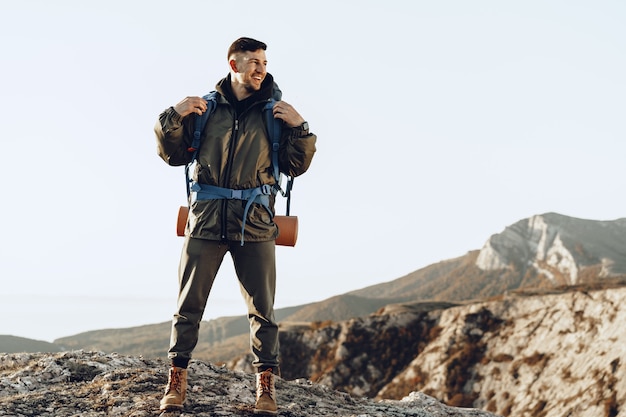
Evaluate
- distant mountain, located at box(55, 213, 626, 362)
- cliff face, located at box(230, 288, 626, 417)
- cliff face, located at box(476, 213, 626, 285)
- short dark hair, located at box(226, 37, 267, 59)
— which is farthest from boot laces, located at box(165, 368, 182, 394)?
cliff face, located at box(476, 213, 626, 285)

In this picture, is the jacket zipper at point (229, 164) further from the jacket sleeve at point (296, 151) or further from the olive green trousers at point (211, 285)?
the jacket sleeve at point (296, 151)

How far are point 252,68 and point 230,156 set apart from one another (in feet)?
3.23

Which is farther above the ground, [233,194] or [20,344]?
[233,194]

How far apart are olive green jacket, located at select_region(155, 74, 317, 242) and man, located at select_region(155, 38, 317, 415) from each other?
0.03 feet

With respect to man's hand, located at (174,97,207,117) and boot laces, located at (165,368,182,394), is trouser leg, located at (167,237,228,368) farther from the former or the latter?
man's hand, located at (174,97,207,117)

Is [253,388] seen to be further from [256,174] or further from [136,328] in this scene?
[136,328]

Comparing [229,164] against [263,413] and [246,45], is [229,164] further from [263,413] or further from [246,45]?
[263,413]

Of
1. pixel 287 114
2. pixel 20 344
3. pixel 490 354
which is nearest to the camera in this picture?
pixel 287 114

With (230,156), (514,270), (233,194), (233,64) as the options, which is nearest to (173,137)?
(230,156)

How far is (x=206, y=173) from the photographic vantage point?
6398 millimetres

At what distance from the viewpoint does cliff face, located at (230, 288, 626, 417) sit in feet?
91.4

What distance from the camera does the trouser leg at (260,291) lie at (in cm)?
643

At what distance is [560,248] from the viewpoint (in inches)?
4552

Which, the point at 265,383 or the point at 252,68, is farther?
the point at 265,383
